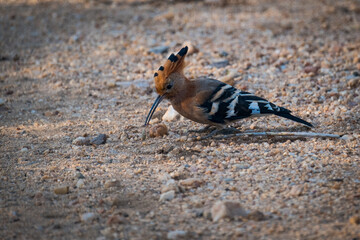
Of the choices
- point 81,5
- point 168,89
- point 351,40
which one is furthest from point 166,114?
point 81,5

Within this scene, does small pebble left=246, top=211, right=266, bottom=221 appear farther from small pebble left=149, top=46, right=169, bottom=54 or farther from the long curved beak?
small pebble left=149, top=46, right=169, bottom=54

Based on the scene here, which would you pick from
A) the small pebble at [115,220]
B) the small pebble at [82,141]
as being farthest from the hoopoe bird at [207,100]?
the small pebble at [115,220]

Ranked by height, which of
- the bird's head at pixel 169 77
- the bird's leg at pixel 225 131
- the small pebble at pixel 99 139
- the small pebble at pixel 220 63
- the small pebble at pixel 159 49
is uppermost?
the bird's head at pixel 169 77

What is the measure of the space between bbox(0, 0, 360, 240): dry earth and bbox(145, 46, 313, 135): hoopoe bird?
25 centimetres

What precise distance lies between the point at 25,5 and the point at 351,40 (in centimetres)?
636

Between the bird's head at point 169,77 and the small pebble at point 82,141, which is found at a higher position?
the bird's head at point 169,77

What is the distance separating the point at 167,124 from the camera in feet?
17.0

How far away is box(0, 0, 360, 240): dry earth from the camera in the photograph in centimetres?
320

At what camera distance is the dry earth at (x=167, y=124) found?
10.5 feet

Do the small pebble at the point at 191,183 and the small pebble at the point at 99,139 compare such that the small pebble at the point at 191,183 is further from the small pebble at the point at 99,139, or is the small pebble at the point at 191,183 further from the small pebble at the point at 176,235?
the small pebble at the point at 99,139

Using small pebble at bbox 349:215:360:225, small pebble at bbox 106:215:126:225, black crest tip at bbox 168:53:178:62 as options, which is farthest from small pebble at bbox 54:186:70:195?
small pebble at bbox 349:215:360:225

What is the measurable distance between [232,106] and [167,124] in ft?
2.72

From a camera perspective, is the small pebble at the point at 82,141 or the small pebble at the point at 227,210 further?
the small pebble at the point at 82,141

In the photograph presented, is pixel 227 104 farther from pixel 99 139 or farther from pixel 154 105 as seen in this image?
pixel 99 139
